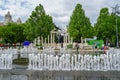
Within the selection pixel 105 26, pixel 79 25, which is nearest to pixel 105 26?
pixel 105 26

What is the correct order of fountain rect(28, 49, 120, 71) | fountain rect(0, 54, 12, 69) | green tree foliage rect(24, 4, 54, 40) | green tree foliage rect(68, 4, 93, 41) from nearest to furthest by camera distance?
fountain rect(28, 49, 120, 71)
fountain rect(0, 54, 12, 69)
green tree foliage rect(24, 4, 54, 40)
green tree foliage rect(68, 4, 93, 41)

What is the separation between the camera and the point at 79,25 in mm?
63406

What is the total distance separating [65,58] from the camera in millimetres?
15859

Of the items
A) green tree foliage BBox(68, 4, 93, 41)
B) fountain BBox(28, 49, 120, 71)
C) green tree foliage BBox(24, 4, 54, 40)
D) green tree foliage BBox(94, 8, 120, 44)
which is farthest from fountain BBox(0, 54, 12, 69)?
green tree foliage BBox(94, 8, 120, 44)

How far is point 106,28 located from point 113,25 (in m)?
2.20

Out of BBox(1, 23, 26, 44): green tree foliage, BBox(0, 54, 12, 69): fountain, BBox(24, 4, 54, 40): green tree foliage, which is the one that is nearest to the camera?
BBox(0, 54, 12, 69): fountain

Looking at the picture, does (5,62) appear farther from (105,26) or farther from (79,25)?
(105,26)

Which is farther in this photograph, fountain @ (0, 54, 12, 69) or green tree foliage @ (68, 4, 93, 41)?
green tree foliage @ (68, 4, 93, 41)

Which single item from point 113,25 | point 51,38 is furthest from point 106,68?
point 51,38

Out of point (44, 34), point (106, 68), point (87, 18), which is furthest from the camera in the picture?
point (87, 18)

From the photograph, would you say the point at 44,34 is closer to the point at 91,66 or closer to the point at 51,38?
the point at 51,38

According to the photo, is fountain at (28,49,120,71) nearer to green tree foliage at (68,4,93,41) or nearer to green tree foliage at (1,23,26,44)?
green tree foliage at (68,4,93,41)

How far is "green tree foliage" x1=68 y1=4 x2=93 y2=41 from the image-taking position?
6302cm

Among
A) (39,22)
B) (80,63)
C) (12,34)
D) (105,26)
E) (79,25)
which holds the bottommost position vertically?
(80,63)
